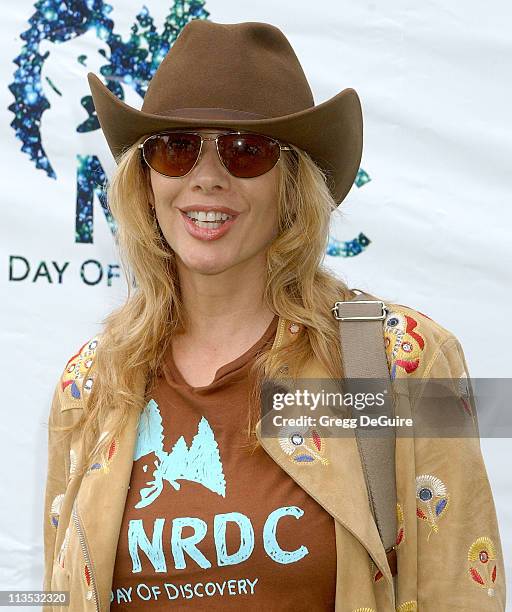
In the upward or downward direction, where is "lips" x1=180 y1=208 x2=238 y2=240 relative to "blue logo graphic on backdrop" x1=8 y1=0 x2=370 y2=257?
downward

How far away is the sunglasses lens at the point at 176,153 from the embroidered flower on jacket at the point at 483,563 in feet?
2.60

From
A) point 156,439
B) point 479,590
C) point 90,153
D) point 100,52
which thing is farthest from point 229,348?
point 100,52

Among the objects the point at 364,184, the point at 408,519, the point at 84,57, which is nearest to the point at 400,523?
the point at 408,519

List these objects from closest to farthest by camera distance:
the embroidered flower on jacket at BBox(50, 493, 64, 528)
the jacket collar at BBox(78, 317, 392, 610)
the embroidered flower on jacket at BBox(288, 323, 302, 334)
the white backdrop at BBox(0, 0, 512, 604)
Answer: the jacket collar at BBox(78, 317, 392, 610) < the embroidered flower on jacket at BBox(288, 323, 302, 334) < the embroidered flower on jacket at BBox(50, 493, 64, 528) < the white backdrop at BBox(0, 0, 512, 604)

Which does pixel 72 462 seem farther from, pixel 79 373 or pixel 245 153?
pixel 245 153

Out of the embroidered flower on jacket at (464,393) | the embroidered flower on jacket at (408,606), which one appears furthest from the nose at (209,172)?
the embroidered flower on jacket at (408,606)

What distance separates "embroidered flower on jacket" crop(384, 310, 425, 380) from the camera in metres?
1.46

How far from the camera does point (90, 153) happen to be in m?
2.24

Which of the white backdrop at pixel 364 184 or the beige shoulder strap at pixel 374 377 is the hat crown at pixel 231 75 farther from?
the white backdrop at pixel 364 184

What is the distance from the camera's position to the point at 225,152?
1.56 meters

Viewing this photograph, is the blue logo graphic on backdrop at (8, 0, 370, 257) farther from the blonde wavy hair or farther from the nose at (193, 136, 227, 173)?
the nose at (193, 136, 227, 173)

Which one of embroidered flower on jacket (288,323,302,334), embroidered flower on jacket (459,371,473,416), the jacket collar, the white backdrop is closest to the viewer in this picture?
the jacket collar

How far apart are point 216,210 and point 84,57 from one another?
0.87 m

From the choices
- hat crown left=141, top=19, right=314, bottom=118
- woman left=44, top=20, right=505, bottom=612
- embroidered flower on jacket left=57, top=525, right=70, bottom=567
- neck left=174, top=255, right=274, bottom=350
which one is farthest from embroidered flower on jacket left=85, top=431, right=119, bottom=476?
hat crown left=141, top=19, right=314, bottom=118
